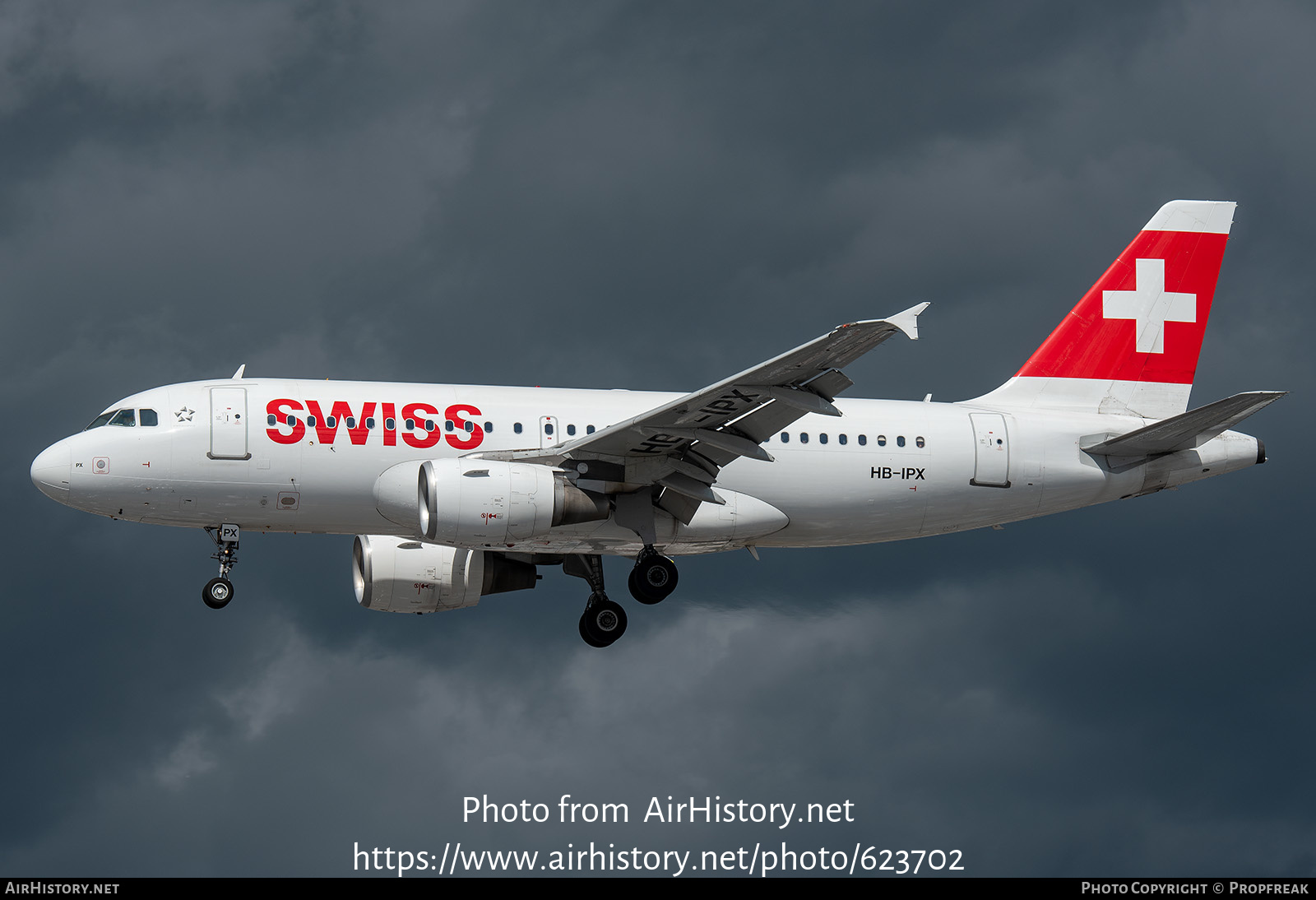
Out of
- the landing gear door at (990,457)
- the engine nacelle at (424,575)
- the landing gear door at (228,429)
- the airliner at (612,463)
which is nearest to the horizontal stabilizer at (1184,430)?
the airliner at (612,463)

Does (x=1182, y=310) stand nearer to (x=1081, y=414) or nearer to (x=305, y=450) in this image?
(x=1081, y=414)

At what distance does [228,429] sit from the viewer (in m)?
31.8

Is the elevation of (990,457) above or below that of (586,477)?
above

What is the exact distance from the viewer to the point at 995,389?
1507 inches

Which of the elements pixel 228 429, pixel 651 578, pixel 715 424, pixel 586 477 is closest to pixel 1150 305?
pixel 715 424

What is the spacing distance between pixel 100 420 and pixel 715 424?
486 inches

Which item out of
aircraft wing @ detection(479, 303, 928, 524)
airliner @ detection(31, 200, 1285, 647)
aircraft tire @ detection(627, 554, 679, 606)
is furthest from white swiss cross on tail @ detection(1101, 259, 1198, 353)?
aircraft tire @ detection(627, 554, 679, 606)

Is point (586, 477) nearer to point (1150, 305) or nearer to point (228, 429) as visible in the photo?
point (228, 429)

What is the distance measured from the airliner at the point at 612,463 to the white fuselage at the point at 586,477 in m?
0.05

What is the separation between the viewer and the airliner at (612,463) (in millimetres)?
31109

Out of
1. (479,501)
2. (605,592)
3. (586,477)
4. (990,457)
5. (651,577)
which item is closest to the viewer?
(479,501)

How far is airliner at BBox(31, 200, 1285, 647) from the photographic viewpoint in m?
31.1

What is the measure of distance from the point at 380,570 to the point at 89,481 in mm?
7291
